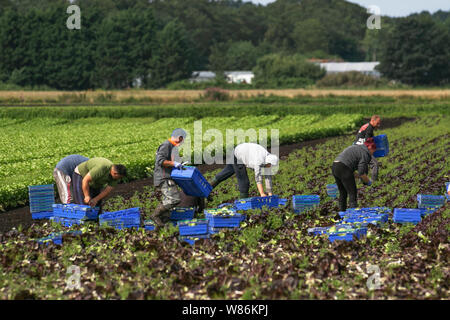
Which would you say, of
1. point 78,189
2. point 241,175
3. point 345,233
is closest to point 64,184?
point 78,189

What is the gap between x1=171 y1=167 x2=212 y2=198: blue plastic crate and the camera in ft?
37.0

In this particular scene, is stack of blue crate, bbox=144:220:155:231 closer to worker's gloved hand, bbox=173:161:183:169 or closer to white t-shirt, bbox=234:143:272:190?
worker's gloved hand, bbox=173:161:183:169

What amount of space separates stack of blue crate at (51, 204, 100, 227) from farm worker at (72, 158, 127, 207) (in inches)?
7.8

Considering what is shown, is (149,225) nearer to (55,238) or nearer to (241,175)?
(55,238)

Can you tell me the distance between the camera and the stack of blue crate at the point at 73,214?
11.4 metres

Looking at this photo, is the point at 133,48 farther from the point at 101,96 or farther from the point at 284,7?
the point at 284,7

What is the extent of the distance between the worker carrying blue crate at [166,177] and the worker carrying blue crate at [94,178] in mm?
732

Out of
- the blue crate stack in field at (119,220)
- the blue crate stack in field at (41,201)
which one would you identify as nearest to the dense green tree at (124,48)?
the blue crate stack in field at (41,201)

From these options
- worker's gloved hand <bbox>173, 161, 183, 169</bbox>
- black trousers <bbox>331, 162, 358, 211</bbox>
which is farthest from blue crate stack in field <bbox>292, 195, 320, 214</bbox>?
worker's gloved hand <bbox>173, 161, 183, 169</bbox>

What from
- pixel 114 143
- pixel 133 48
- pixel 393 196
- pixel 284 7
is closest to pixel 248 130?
pixel 114 143

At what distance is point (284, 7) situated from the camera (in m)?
147

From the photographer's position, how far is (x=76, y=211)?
11.5m
